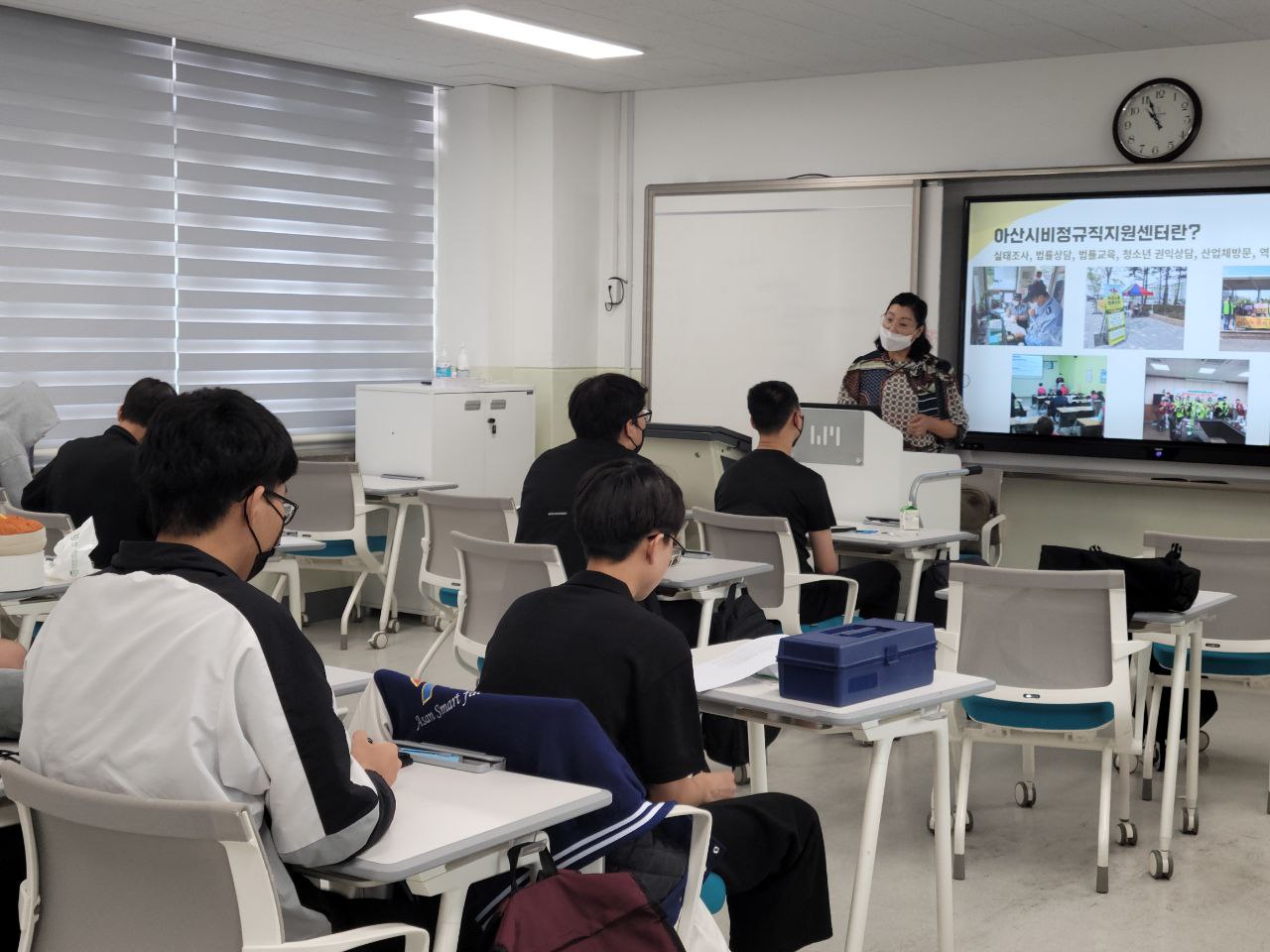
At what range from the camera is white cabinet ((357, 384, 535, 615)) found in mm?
7617

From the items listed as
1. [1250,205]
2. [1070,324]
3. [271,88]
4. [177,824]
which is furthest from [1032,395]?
[177,824]


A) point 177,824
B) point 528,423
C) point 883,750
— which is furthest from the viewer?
point 528,423

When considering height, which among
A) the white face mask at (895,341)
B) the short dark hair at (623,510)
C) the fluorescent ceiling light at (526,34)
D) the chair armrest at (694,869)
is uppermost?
the fluorescent ceiling light at (526,34)

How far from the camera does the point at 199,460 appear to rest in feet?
6.45

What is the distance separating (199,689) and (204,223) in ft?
20.2

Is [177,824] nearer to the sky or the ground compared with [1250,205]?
nearer to the ground

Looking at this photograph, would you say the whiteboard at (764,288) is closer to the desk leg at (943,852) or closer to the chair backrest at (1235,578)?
the chair backrest at (1235,578)

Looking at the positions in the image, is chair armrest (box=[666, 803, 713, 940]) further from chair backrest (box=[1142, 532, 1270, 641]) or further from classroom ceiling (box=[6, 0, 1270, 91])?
classroom ceiling (box=[6, 0, 1270, 91])

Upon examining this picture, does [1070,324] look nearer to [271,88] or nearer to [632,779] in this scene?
[271,88]

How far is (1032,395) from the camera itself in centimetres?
750

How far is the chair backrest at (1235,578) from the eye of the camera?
4250mm

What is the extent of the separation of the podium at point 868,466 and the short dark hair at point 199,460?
3935 millimetres

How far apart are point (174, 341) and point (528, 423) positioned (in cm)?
201

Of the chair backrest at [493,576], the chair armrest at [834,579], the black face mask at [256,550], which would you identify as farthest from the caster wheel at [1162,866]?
the black face mask at [256,550]
